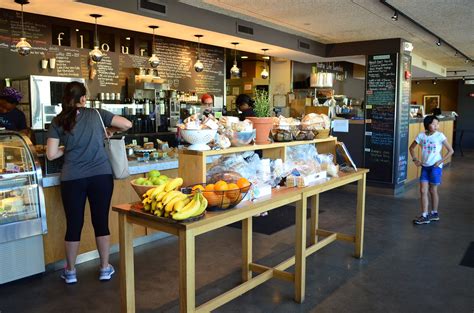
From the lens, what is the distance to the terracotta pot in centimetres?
341

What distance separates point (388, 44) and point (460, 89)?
42.4 feet

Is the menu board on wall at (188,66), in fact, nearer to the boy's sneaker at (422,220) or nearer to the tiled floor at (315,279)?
the tiled floor at (315,279)

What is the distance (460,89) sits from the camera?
1858 cm

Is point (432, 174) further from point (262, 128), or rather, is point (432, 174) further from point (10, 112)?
point (10, 112)

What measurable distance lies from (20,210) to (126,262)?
147cm

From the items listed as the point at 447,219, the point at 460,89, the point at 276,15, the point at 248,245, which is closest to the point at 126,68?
the point at 276,15

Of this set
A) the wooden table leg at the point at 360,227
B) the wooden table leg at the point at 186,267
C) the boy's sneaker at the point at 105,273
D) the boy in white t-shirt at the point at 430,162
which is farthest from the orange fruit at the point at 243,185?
the boy in white t-shirt at the point at 430,162

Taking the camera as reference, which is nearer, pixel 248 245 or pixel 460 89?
pixel 248 245

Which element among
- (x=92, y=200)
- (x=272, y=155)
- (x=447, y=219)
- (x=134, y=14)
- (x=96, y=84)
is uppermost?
(x=134, y=14)

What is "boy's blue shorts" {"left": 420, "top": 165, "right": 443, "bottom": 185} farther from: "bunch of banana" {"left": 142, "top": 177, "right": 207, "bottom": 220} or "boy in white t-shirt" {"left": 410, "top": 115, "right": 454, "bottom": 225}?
"bunch of banana" {"left": 142, "top": 177, "right": 207, "bottom": 220}

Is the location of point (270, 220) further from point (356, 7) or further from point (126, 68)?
point (126, 68)

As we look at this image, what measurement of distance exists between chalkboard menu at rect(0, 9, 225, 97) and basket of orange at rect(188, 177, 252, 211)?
5.27m

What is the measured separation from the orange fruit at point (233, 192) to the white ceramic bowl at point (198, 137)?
0.40 m

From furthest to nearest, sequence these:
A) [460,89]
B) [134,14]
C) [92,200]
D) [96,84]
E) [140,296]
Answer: [460,89]
[96,84]
[134,14]
[92,200]
[140,296]
